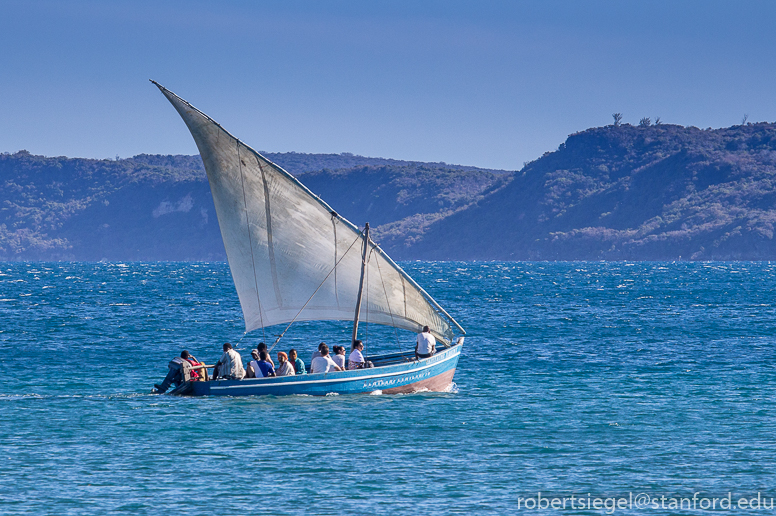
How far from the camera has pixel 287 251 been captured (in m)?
30.2

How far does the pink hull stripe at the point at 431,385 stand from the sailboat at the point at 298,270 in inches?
1.7

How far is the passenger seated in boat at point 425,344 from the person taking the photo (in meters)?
30.5

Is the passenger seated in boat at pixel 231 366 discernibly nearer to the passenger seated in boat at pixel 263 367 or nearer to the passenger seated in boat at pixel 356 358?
the passenger seated in boat at pixel 263 367

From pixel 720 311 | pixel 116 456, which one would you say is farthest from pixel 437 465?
pixel 720 311

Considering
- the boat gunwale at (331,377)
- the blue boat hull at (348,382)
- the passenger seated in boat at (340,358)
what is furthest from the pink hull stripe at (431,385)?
the passenger seated in boat at (340,358)

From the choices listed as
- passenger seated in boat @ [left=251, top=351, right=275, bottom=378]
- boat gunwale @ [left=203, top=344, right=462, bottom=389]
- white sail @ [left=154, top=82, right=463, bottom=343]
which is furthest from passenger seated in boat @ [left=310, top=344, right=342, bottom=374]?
white sail @ [left=154, top=82, right=463, bottom=343]

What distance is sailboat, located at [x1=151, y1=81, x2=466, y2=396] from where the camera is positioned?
2897cm

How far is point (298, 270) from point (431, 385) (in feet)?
17.9

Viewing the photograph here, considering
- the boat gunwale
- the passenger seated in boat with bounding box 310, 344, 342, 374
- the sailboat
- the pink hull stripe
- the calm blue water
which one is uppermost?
the sailboat

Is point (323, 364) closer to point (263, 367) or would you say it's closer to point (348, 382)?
point (348, 382)

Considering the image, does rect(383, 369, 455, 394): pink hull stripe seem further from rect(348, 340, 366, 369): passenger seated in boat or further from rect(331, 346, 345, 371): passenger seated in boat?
rect(331, 346, 345, 371): passenger seated in boat

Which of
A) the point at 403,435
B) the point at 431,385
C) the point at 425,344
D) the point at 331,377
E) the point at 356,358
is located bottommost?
the point at 403,435

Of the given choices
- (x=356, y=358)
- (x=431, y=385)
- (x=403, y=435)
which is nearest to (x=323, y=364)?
(x=356, y=358)

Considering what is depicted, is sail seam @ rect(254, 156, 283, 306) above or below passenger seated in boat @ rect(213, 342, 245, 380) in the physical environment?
above
